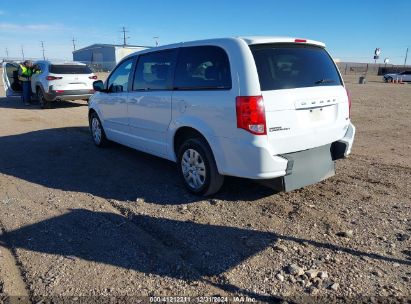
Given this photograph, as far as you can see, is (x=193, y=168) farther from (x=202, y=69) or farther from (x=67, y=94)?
(x=67, y=94)

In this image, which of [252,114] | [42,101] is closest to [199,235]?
[252,114]

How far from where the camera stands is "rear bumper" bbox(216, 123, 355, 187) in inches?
156

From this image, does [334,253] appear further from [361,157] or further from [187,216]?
[361,157]

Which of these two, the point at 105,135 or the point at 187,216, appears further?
the point at 105,135

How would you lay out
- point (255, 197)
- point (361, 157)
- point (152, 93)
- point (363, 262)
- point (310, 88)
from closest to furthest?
point (363, 262), point (310, 88), point (255, 197), point (152, 93), point (361, 157)

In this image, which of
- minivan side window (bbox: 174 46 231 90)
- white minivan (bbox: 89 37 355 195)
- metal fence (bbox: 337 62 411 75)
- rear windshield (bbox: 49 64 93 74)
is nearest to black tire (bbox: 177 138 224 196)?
white minivan (bbox: 89 37 355 195)

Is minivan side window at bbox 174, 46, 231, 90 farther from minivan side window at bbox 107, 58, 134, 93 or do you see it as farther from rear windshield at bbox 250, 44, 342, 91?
minivan side window at bbox 107, 58, 134, 93

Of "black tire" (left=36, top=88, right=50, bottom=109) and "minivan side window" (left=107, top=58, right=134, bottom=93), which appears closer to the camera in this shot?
"minivan side window" (left=107, top=58, right=134, bottom=93)

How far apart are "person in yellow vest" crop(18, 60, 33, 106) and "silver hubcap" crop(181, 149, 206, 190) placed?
12.7m

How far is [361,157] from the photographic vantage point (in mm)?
6547

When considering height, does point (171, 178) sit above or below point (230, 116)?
below

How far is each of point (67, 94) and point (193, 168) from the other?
1040 centimetres

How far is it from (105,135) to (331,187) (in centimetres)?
435

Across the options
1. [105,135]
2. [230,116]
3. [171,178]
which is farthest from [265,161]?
[105,135]
